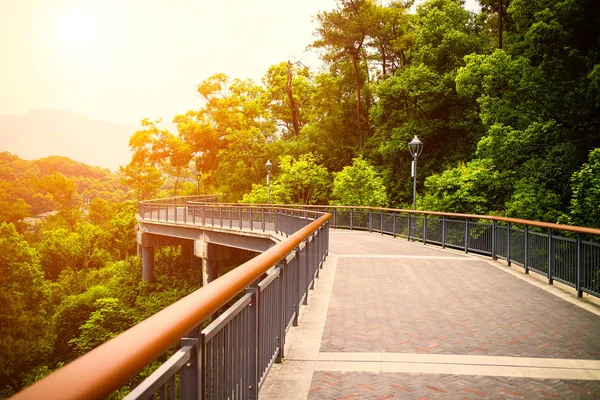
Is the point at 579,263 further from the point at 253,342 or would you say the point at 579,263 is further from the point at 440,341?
the point at 253,342

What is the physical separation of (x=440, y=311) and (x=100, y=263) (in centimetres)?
6257

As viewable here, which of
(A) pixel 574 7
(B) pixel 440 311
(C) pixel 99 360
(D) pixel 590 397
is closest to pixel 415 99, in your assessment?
(A) pixel 574 7

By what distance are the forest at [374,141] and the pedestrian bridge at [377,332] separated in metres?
7.92

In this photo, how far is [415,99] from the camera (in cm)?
3612

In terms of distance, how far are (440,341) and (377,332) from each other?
2.64ft

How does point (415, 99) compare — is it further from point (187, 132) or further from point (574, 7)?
point (187, 132)

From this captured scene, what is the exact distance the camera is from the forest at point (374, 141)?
76.6 ft

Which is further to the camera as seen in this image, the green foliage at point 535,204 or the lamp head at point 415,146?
the green foliage at point 535,204

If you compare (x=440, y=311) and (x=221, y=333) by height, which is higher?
(x=221, y=333)

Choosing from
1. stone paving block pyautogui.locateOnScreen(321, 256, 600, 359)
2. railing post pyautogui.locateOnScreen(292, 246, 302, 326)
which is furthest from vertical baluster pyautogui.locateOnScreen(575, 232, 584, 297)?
railing post pyautogui.locateOnScreen(292, 246, 302, 326)

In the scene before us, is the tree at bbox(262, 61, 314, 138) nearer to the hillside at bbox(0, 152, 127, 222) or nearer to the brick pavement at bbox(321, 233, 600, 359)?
the hillside at bbox(0, 152, 127, 222)

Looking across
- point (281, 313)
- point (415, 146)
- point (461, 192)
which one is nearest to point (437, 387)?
point (281, 313)

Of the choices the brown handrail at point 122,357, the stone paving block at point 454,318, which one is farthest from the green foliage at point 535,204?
the brown handrail at point 122,357

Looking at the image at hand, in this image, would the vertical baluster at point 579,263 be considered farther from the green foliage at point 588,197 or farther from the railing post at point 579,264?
the green foliage at point 588,197
